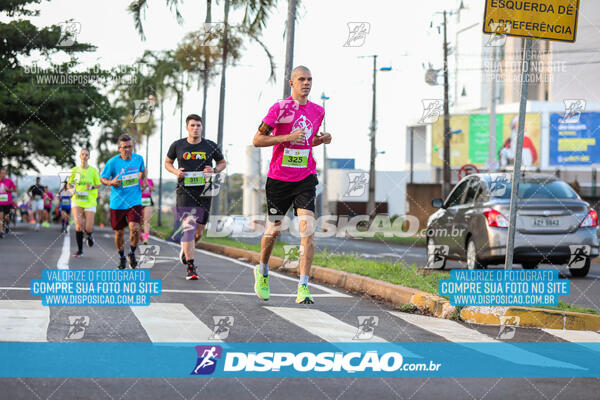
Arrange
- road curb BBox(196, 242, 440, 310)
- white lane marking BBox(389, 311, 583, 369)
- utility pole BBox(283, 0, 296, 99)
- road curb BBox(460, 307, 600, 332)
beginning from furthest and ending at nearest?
utility pole BBox(283, 0, 296, 99) < road curb BBox(196, 242, 440, 310) < road curb BBox(460, 307, 600, 332) < white lane marking BBox(389, 311, 583, 369)

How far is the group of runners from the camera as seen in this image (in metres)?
7.21

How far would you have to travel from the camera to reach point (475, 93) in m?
68.5

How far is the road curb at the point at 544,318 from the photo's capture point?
7.25 meters

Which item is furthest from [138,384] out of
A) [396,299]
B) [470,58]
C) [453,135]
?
[470,58]

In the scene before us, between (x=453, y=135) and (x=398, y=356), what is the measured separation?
56933 mm

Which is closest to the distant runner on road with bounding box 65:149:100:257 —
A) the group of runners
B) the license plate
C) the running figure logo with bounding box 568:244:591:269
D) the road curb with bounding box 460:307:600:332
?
the group of runners

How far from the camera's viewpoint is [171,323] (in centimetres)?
638

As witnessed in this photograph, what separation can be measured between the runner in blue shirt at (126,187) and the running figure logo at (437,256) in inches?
199

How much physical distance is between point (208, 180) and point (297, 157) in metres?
2.65

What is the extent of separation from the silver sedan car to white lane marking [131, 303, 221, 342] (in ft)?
18.2

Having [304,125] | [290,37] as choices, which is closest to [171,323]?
[304,125]

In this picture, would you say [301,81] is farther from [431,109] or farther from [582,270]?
[431,109]
